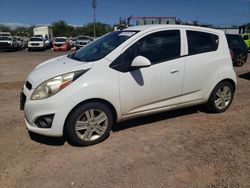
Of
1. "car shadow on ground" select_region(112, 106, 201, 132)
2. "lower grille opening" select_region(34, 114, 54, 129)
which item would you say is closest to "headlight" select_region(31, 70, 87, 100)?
"lower grille opening" select_region(34, 114, 54, 129)

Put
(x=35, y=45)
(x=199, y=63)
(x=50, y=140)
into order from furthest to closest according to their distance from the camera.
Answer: (x=35, y=45) < (x=199, y=63) < (x=50, y=140)

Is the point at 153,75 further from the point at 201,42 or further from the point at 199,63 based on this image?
the point at 201,42

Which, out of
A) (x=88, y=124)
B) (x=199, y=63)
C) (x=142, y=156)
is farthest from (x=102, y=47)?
(x=142, y=156)

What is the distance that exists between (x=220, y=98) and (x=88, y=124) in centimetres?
282

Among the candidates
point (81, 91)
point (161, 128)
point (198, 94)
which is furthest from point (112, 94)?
point (198, 94)

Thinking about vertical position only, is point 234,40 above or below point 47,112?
above

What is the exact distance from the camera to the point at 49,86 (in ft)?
13.1

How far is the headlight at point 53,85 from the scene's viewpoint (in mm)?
3980

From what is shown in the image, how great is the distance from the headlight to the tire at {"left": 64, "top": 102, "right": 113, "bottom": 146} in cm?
38

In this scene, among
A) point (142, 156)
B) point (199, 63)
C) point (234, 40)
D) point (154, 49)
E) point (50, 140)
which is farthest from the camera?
point (234, 40)

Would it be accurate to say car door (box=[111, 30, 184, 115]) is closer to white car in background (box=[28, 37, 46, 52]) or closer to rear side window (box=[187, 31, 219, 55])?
rear side window (box=[187, 31, 219, 55])

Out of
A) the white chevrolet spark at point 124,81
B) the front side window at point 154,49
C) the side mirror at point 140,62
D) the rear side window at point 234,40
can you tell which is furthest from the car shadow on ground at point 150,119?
the rear side window at point 234,40

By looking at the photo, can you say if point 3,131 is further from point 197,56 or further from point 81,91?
point 197,56

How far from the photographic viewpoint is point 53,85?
400 centimetres
